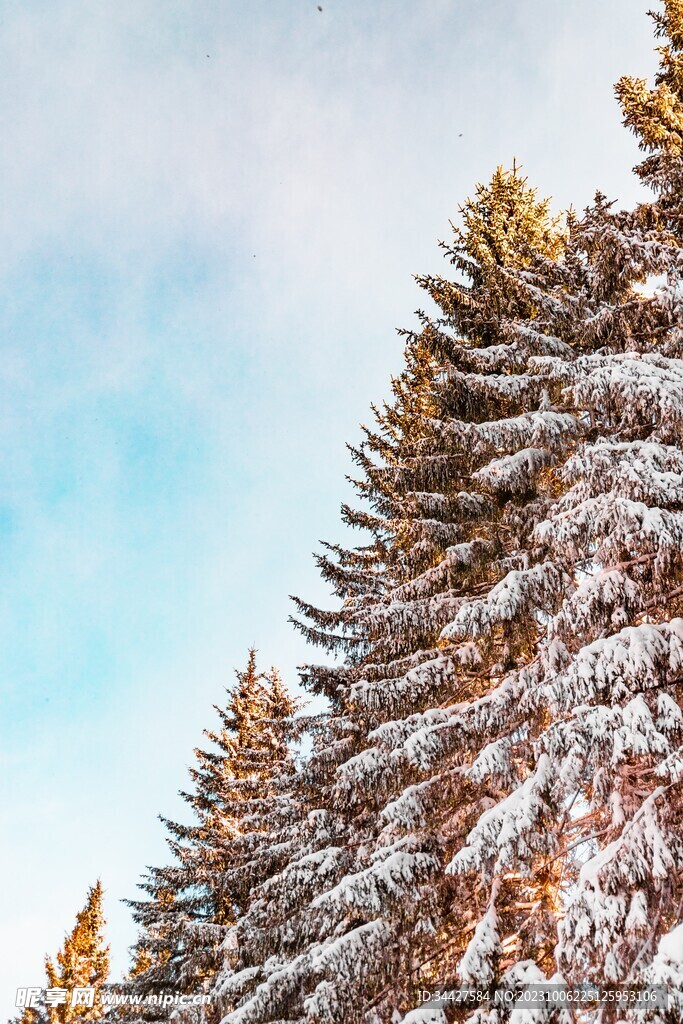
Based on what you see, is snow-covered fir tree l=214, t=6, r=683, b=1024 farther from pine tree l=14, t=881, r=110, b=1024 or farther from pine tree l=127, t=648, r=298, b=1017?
pine tree l=14, t=881, r=110, b=1024

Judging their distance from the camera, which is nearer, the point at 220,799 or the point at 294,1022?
the point at 294,1022

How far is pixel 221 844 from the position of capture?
638 inches

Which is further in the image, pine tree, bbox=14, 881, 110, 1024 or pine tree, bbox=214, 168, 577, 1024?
pine tree, bbox=14, 881, 110, 1024

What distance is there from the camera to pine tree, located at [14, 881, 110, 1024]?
26484mm

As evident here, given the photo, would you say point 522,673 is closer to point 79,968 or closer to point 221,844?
point 221,844

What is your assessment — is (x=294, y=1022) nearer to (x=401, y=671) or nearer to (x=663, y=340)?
(x=401, y=671)

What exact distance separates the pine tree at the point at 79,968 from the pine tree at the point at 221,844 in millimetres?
11556

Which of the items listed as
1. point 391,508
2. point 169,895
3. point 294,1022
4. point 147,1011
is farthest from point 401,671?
point 169,895

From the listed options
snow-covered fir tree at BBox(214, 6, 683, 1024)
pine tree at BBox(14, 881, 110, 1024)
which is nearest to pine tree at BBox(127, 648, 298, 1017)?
snow-covered fir tree at BBox(214, 6, 683, 1024)

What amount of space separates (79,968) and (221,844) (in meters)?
18.7

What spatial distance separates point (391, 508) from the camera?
555 inches

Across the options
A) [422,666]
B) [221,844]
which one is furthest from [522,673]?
[221,844]

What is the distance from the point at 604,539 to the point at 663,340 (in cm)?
404

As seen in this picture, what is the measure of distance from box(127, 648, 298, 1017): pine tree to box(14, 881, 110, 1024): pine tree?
1156 centimetres
